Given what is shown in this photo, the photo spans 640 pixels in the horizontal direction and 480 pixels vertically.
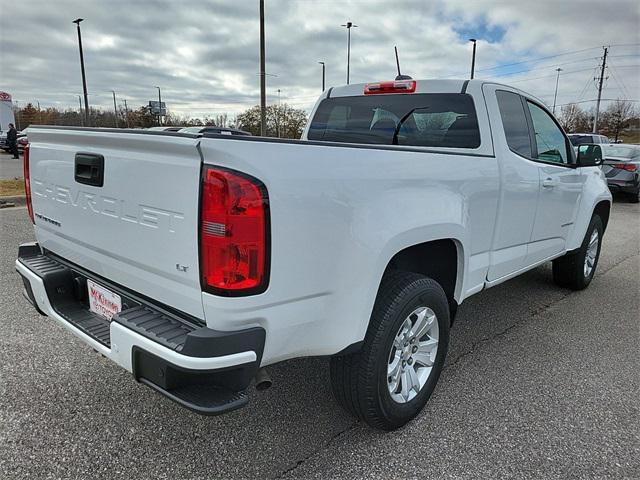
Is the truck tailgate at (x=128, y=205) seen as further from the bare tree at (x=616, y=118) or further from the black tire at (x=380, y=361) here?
the bare tree at (x=616, y=118)

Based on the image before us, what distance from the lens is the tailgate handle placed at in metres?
2.19

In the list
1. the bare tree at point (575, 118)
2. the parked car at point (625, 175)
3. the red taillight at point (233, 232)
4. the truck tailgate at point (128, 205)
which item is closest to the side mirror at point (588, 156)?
the red taillight at point (233, 232)

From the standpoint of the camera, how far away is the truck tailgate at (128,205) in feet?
6.06

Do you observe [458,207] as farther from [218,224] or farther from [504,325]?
[504,325]

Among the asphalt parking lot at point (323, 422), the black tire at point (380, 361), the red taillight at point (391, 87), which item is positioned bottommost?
the asphalt parking lot at point (323, 422)

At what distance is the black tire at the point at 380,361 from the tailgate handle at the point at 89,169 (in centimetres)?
141

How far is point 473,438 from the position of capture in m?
2.57

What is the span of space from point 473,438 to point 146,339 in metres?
1.77

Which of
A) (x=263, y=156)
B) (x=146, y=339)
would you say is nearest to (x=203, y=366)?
(x=146, y=339)

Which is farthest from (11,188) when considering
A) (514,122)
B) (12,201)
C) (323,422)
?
(514,122)

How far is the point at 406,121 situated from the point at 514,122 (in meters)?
0.81

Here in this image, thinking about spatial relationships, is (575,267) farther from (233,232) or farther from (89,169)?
(89,169)

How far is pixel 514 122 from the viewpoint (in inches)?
143

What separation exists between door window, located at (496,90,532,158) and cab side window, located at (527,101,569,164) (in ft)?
0.57
